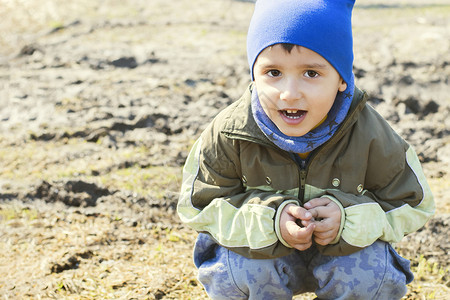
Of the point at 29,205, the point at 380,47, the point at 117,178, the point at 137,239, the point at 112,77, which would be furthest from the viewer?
the point at 380,47

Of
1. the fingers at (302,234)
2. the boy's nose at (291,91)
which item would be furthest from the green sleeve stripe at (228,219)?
the boy's nose at (291,91)

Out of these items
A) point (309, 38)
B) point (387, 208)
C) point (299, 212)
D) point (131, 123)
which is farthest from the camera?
point (131, 123)

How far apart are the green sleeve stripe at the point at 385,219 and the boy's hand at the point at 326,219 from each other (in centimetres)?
5

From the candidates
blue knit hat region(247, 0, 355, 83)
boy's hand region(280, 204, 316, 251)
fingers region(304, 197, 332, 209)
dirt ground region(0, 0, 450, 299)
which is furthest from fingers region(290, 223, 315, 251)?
dirt ground region(0, 0, 450, 299)

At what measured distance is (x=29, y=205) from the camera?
11.9ft

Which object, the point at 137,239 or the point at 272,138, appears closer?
the point at 272,138

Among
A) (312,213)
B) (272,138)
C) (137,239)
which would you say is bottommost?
(137,239)

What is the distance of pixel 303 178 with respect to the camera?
2277 millimetres

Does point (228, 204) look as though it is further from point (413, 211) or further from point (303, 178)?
point (413, 211)

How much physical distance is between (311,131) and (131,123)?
9.33 ft

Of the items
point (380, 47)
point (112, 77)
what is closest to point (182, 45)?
point (112, 77)

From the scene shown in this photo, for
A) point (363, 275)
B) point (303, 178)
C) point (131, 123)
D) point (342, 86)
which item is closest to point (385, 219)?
point (363, 275)

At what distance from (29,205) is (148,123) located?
4.92 ft

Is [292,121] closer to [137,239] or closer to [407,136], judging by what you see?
[137,239]
